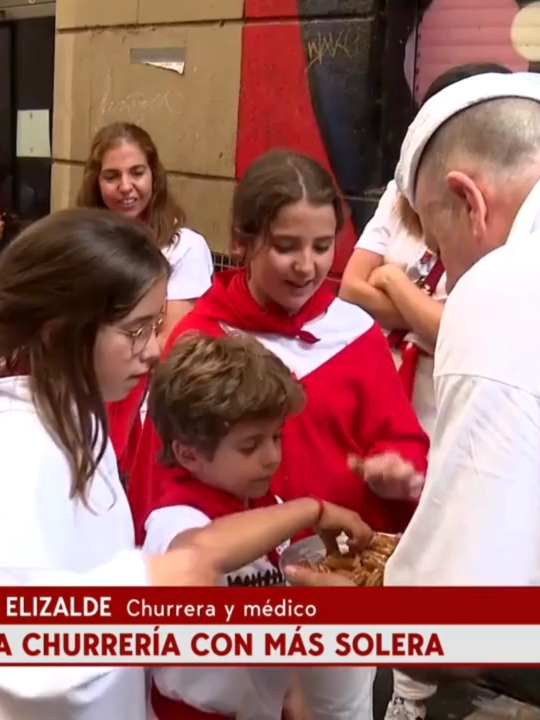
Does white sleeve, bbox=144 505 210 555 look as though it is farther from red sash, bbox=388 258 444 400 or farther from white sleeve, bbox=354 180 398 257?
white sleeve, bbox=354 180 398 257

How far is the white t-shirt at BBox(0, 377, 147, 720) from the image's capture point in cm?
84

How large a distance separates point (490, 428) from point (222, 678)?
1.27ft

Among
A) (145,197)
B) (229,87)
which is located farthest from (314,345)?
(229,87)

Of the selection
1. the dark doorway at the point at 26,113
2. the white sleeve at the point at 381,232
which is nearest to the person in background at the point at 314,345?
the white sleeve at the point at 381,232

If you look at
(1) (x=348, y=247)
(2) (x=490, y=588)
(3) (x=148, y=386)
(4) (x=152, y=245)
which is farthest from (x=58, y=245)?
(1) (x=348, y=247)

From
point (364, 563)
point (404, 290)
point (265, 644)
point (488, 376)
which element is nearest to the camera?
point (488, 376)

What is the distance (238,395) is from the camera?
3.53 ft

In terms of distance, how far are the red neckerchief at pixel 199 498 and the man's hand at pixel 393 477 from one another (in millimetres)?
195

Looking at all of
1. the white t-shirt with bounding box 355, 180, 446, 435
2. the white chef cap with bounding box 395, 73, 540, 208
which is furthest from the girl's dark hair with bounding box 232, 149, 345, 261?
the white chef cap with bounding box 395, 73, 540, 208

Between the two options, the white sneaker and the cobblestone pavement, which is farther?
the white sneaker

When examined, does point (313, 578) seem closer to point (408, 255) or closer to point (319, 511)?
point (319, 511)

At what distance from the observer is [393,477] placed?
123 centimetres

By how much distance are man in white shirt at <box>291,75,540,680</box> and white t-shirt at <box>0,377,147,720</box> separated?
0.20m

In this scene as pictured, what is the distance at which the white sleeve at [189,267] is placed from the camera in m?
1.87
